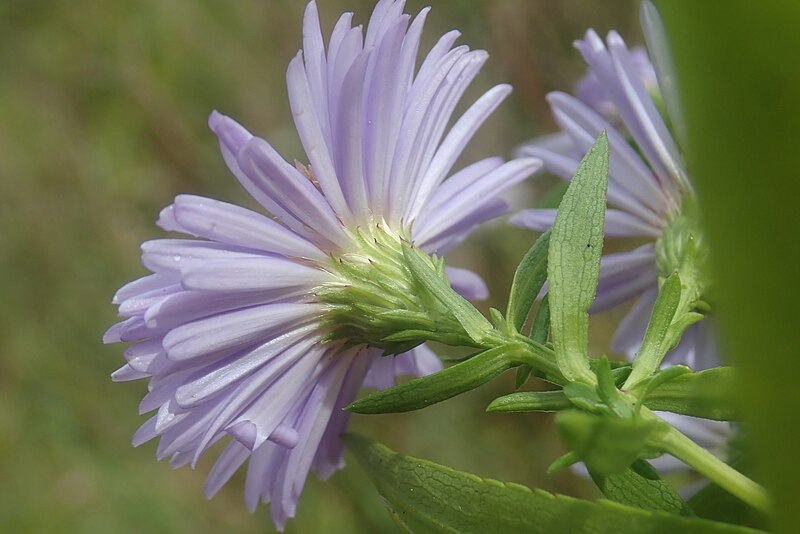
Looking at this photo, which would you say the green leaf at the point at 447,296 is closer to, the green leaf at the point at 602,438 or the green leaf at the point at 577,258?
the green leaf at the point at 577,258

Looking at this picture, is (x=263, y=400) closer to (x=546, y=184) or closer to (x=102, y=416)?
(x=546, y=184)

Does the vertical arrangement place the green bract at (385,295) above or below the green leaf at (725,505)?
above

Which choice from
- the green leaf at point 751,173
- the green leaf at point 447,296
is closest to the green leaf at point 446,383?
the green leaf at point 447,296

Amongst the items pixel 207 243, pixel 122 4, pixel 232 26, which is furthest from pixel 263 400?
pixel 122 4

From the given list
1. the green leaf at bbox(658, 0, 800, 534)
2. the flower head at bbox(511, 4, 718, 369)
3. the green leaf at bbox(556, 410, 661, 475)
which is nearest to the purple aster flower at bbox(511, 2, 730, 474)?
the flower head at bbox(511, 4, 718, 369)

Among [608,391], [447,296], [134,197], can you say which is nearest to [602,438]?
[608,391]

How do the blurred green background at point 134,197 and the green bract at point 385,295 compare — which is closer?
the green bract at point 385,295
